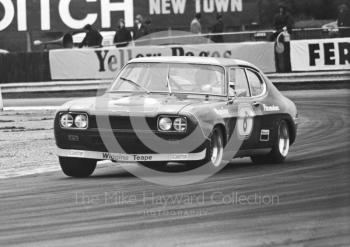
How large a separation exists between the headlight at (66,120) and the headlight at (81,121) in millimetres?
72

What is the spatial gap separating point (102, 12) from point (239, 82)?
1870cm

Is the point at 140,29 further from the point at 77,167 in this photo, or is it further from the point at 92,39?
the point at 77,167

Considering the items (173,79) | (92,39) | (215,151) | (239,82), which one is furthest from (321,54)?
(215,151)

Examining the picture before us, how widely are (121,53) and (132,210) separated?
18077 millimetres

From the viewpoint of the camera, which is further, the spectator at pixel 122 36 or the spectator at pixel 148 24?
the spectator at pixel 148 24

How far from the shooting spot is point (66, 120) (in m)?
10.3

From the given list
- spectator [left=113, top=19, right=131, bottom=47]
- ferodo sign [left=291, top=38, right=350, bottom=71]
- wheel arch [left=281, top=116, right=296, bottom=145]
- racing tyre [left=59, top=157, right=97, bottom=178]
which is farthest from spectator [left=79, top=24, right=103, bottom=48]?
racing tyre [left=59, top=157, right=97, bottom=178]

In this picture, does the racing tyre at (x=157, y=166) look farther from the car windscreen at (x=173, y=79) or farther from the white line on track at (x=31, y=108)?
the white line on track at (x=31, y=108)

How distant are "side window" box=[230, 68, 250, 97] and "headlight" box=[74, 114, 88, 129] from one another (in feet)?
5.82

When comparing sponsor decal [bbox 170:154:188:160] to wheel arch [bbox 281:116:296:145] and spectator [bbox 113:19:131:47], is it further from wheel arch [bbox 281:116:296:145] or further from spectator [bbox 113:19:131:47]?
spectator [bbox 113:19:131:47]

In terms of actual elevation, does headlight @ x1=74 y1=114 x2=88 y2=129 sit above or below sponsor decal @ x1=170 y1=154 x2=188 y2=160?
above

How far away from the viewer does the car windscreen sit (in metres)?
10.9

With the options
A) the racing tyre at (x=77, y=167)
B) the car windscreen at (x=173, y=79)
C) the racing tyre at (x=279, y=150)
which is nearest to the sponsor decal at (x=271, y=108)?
the racing tyre at (x=279, y=150)

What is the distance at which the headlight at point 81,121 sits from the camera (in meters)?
10.1
